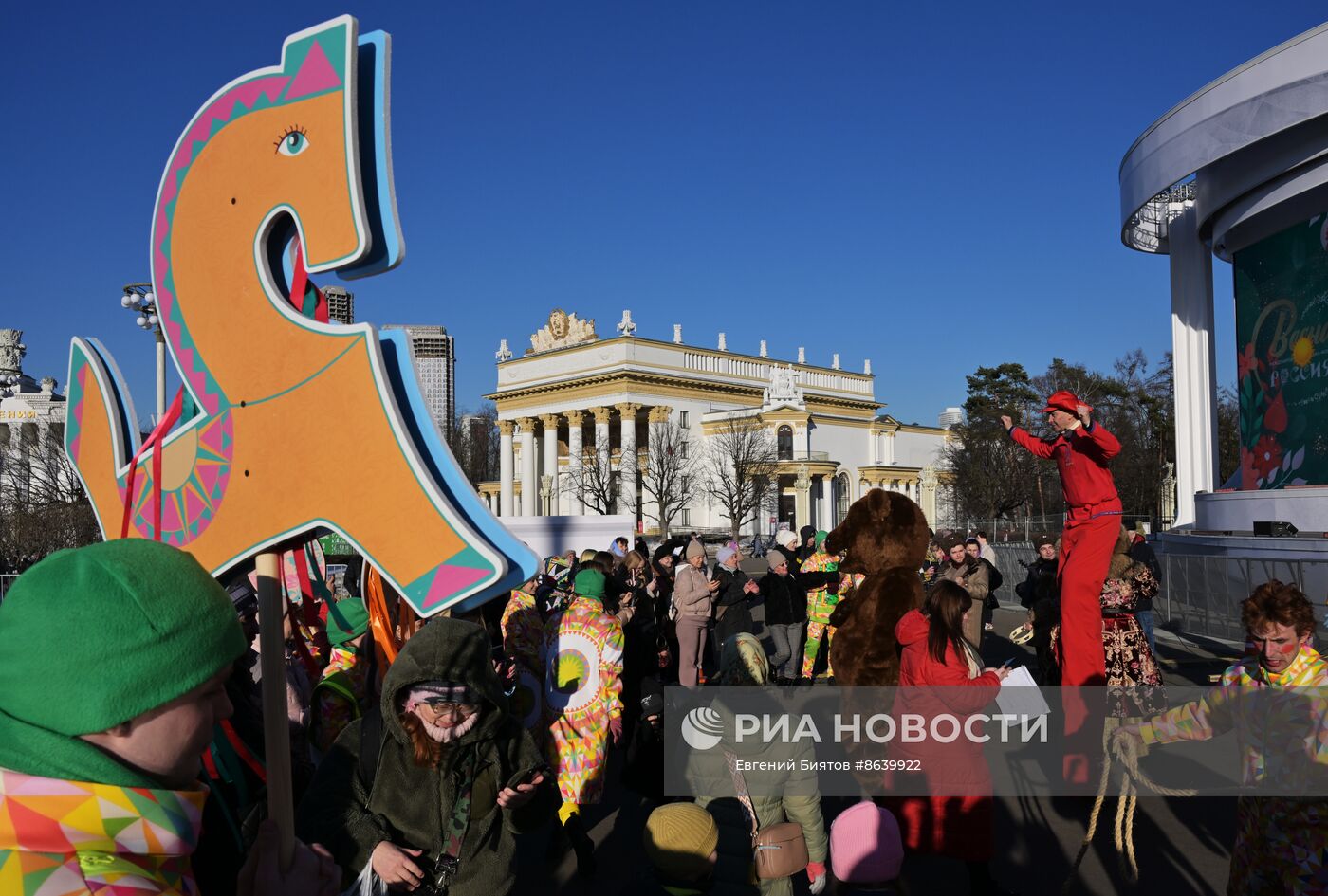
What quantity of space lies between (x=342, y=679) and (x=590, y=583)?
2.49 meters

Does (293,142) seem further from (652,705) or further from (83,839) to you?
(652,705)

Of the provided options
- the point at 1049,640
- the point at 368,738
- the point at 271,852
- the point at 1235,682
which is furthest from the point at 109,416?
the point at 1049,640

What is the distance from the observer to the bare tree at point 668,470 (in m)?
55.7

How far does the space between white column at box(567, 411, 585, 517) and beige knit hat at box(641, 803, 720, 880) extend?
2200 inches

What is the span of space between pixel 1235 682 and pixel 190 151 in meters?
4.34

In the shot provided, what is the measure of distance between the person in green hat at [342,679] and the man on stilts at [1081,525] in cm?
369

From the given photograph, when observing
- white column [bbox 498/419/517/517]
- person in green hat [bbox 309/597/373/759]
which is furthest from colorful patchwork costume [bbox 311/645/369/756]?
white column [bbox 498/419/517/517]

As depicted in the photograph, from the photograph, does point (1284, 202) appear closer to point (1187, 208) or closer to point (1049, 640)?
point (1187, 208)

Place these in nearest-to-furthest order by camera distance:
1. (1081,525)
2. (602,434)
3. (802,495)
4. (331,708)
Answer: (331,708), (1081,525), (802,495), (602,434)

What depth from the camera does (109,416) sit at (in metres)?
3.48

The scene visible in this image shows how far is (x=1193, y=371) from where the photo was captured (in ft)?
87.6

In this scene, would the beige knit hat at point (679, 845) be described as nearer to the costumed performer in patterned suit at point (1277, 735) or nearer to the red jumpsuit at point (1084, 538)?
the costumed performer in patterned suit at point (1277, 735)

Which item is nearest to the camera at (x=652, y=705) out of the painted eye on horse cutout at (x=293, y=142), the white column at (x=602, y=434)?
the painted eye on horse cutout at (x=293, y=142)

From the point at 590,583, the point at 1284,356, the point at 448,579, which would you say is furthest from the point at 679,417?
the point at 448,579
